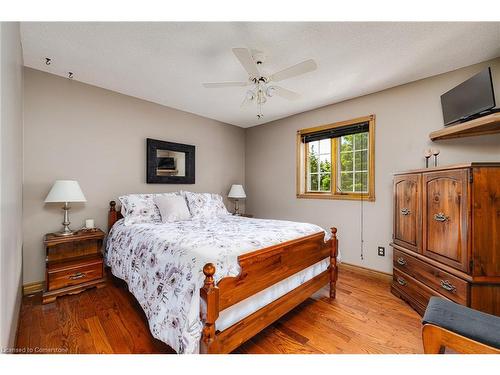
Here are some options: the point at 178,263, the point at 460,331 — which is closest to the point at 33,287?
the point at 178,263

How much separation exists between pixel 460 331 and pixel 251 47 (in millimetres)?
2427

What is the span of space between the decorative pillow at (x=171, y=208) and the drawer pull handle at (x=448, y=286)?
272cm

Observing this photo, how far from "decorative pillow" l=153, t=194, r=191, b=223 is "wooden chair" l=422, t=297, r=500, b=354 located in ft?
8.23

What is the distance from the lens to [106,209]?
291 centimetres

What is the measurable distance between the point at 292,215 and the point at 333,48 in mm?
2563

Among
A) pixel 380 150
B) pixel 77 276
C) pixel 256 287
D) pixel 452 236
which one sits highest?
pixel 380 150

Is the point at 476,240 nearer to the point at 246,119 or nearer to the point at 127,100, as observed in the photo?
the point at 246,119

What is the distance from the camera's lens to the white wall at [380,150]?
2.37 metres

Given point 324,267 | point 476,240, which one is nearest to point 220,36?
point 324,267

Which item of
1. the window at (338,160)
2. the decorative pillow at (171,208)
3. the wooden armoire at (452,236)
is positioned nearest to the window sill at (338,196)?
the window at (338,160)

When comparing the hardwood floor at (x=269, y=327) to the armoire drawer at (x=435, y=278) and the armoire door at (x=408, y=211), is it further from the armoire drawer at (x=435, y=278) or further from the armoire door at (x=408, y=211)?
the armoire door at (x=408, y=211)

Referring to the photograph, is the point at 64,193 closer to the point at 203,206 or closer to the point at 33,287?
the point at 33,287

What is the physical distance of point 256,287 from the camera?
60.8 inches
